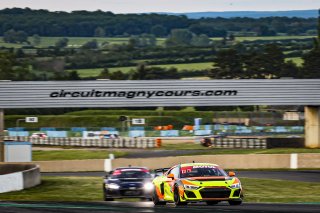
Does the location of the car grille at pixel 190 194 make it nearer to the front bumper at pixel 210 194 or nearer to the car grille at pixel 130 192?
the front bumper at pixel 210 194

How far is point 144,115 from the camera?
364 feet

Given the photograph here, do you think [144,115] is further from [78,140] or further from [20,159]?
[20,159]

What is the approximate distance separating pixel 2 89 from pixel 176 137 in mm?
36203

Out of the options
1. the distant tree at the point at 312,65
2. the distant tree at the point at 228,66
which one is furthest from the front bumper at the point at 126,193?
the distant tree at the point at 228,66

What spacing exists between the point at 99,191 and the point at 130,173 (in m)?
5.30

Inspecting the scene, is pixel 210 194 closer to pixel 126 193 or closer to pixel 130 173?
pixel 126 193

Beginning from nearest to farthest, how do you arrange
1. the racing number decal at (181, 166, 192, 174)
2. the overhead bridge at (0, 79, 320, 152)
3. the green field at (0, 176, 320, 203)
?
the racing number decal at (181, 166, 192, 174)
the green field at (0, 176, 320, 203)
the overhead bridge at (0, 79, 320, 152)

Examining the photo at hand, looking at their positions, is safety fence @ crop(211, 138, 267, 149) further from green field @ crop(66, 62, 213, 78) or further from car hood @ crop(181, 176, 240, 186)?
green field @ crop(66, 62, 213, 78)

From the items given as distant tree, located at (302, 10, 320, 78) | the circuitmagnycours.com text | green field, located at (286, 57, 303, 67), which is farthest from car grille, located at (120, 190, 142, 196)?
green field, located at (286, 57, 303, 67)

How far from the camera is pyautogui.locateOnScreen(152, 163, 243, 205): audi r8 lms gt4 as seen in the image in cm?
2022

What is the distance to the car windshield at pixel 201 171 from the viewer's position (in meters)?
21.2

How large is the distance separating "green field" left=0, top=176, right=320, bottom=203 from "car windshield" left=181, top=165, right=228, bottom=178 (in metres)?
6.14

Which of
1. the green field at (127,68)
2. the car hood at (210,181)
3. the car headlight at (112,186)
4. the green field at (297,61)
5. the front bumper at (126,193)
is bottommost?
the front bumper at (126,193)

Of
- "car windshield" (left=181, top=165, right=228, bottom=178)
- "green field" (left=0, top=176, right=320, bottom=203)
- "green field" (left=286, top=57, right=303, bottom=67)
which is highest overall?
"green field" (left=286, top=57, right=303, bottom=67)
